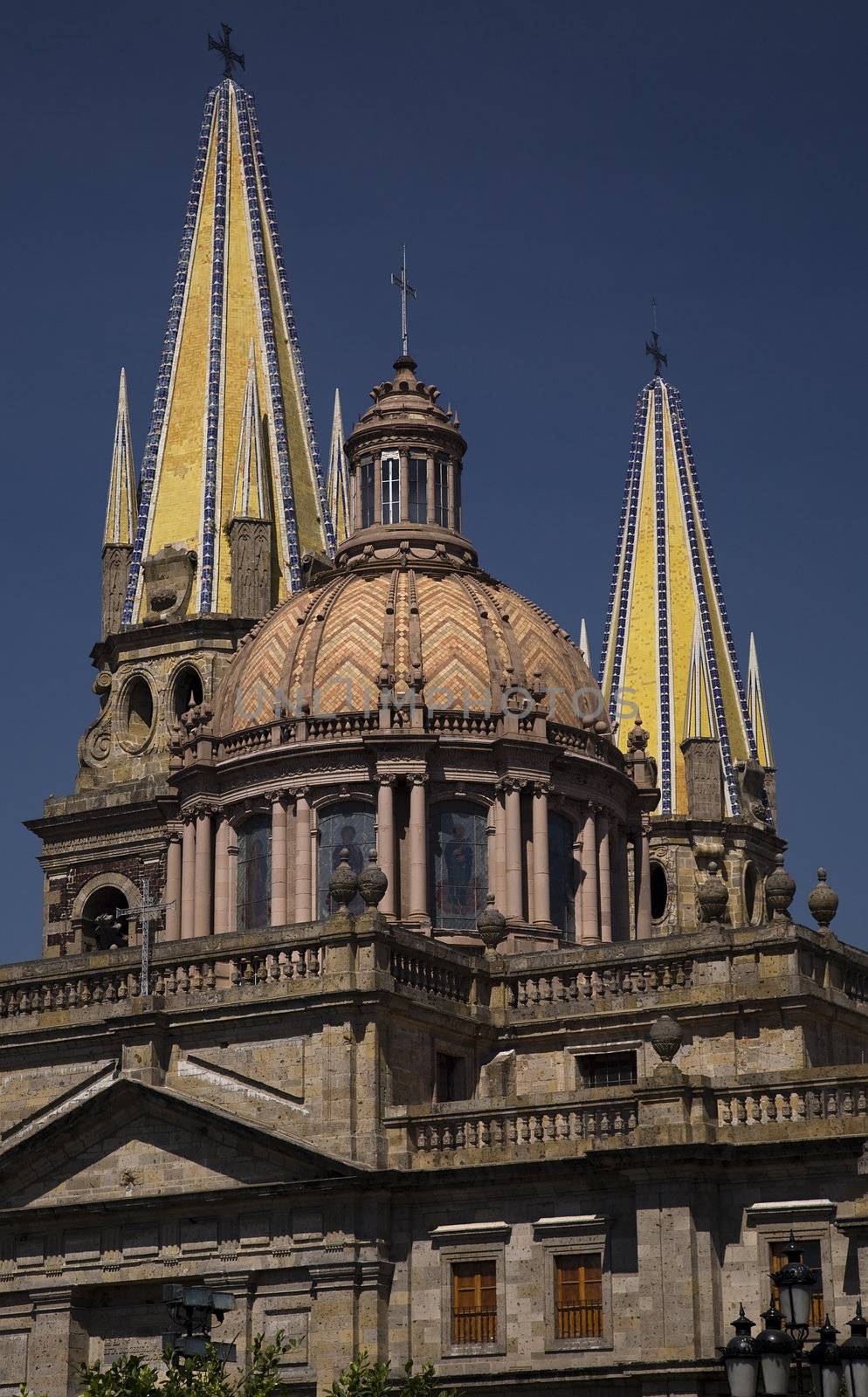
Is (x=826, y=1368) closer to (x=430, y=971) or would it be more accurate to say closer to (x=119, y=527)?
(x=430, y=971)

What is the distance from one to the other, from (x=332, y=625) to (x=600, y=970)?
1374 cm

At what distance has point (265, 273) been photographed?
100 metres

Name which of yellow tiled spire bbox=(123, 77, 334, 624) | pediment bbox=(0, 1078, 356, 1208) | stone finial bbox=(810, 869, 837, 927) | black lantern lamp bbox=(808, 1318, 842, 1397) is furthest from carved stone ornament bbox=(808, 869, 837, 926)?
yellow tiled spire bbox=(123, 77, 334, 624)

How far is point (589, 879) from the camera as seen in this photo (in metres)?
69.6

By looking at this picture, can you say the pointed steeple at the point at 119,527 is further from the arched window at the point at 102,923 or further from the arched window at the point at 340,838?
the arched window at the point at 340,838

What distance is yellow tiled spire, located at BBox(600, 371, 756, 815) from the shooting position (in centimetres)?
9988

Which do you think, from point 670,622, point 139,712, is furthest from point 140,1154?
point 670,622

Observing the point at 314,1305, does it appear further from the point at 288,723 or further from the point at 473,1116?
the point at 288,723

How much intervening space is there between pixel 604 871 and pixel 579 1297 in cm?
1791

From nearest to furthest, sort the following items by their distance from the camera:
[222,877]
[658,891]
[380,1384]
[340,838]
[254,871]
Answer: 1. [380,1384]
2. [340,838]
3. [254,871]
4. [222,877]
5. [658,891]

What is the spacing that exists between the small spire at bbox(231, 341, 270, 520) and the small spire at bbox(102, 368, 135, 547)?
13.2ft

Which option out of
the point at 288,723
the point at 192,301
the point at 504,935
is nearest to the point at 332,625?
the point at 288,723

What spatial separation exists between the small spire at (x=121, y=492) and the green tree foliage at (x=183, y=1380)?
161ft

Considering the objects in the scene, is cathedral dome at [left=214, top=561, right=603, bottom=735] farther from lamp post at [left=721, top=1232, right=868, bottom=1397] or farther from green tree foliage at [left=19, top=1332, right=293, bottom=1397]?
lamp post at [left=721, top=1232, right=868, bottom=1397]
